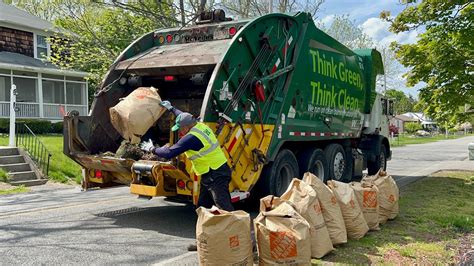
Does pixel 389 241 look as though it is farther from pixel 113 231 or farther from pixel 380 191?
pixel 113 231

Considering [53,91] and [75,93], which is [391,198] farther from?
[75,93]

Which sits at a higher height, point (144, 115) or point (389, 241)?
point (144, 115)

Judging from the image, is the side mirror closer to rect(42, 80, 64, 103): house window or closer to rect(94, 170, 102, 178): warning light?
rect(94, 170, 102, 178): warning light

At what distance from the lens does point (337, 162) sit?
955cm

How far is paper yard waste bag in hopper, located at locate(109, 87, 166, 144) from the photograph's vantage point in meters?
6.28

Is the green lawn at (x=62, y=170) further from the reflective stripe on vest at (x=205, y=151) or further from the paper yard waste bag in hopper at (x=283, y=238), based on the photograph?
the paper yard waste bag in hopper at (x=283, y=238)

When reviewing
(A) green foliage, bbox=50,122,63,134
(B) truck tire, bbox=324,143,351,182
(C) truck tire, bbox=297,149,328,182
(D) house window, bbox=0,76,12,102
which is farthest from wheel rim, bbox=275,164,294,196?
(D) house window, bbox=0,76,12,102

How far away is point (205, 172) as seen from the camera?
207 inches

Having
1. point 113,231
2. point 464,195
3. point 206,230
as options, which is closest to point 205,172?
point 206,230

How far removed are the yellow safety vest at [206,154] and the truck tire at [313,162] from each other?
327 centimetres

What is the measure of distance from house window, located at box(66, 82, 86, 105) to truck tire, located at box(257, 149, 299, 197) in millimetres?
20474

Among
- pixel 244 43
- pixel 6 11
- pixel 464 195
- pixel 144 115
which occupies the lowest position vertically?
pixel 464 195

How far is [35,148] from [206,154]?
9.10 meters

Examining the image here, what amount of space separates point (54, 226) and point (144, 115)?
1.94 m
